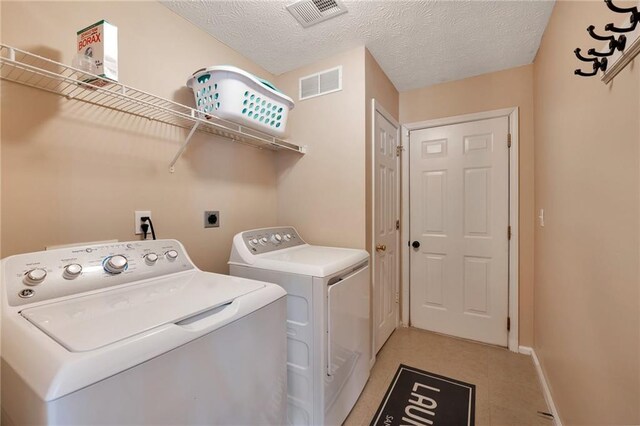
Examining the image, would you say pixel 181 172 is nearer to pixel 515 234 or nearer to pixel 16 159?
pixel 16 159

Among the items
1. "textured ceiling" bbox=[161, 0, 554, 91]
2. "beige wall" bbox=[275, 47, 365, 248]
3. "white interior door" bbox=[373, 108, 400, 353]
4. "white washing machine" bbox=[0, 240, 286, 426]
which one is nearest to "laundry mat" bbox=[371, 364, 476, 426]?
"white interior door" bbox=[373, 108, 400, 353]

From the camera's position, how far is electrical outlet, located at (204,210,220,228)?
Answer: 1705 millimetres

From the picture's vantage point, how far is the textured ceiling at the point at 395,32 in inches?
61.4

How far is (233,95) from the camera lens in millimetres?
1417

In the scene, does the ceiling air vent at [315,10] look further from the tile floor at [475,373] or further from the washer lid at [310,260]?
the tile floor at [475,373]

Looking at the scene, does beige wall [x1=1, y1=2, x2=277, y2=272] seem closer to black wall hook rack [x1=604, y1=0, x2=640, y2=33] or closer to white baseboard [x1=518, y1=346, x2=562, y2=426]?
black wall hook rack [x1=604, y1=0, x2=640, y2=33]

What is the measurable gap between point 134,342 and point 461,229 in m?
2.55

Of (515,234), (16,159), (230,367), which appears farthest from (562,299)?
(16,159)

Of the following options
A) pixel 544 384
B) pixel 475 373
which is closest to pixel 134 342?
pixel 475 373

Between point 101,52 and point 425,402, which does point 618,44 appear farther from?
point 425,402

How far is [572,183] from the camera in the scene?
129 cm

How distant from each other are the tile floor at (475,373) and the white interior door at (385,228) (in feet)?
0.59

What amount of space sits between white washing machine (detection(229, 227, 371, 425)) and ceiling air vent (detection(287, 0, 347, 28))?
1.34 meters

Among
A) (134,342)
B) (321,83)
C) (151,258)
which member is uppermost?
(321,83)
